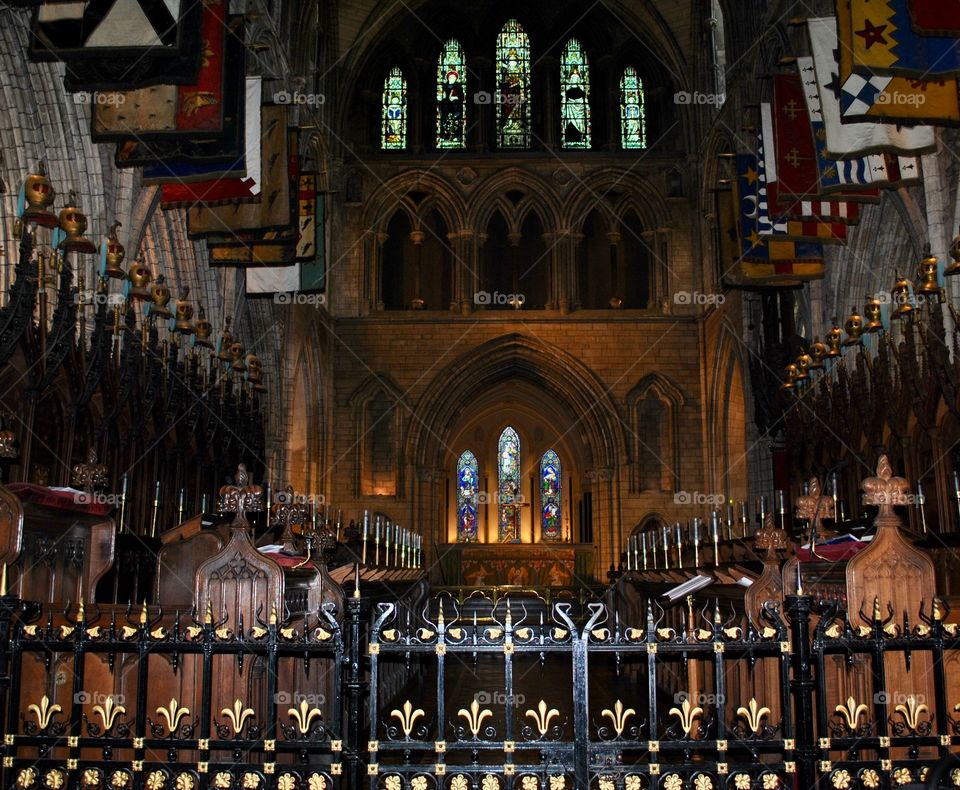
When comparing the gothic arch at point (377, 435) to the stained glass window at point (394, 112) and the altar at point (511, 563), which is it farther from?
the stained glass window at point (394, 112)

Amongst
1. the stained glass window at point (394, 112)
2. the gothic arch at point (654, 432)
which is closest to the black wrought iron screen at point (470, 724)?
the gothic arch at point (654, 432)

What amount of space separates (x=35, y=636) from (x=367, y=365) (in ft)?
68.8

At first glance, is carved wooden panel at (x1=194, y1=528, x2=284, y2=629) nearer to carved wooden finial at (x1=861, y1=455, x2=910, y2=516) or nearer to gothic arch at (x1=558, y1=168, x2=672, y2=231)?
carved wooden finial at (x1=861, y1=455, x2=910, y2=516)

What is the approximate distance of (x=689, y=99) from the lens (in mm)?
25266

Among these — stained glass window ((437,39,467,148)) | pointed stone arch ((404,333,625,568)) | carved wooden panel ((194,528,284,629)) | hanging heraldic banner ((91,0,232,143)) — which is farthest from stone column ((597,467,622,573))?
carved wooden panel ((194,528,284,629))

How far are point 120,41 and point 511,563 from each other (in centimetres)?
2251

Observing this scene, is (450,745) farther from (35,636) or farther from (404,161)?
(404,161)

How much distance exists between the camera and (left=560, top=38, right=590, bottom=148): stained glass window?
26891 mm

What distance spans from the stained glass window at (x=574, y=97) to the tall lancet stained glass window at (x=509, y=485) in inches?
369

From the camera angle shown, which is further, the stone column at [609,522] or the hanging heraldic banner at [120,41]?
the stone column at [609,522]

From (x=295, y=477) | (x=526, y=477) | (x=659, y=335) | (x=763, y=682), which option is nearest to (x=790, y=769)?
(x=763, y=682)

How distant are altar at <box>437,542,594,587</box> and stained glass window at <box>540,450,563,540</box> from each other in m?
1.57

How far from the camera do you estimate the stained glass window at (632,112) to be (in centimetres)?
2694

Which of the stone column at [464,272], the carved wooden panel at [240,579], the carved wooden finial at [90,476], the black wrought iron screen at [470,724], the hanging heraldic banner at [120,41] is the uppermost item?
the stone column at [464,272]
